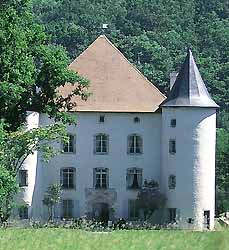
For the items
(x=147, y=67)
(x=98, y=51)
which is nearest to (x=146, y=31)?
(x=147, y=67)

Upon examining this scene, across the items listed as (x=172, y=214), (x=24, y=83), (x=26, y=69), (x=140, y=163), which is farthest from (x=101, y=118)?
(x=26, y=69)

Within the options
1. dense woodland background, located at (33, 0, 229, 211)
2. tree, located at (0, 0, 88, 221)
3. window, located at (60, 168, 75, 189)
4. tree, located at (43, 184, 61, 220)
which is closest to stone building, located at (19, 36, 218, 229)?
window, located at (60, 168, 75, 189)

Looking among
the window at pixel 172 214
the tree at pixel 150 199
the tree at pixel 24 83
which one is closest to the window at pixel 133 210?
the tree at pixel 150 199

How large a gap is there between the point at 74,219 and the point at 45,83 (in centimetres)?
909

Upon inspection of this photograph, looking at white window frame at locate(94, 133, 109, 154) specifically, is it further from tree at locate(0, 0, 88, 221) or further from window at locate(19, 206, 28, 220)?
tree at locate(0, 0, 88, 221)

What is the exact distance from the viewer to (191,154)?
4725cm

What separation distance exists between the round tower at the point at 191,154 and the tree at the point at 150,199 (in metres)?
0.47

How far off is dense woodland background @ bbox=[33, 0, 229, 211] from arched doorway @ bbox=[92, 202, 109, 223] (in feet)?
118

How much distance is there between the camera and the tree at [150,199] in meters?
47.5

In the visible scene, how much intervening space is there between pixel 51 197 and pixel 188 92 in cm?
807

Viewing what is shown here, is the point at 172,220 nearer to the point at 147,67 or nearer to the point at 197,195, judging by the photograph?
the point at 197,195

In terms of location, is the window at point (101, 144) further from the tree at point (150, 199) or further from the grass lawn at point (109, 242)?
the grass lawn at point (109, 242)

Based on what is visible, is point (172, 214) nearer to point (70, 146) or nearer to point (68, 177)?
point (68, 177)

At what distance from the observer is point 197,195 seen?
4709 cm
